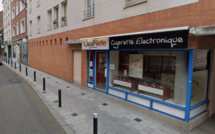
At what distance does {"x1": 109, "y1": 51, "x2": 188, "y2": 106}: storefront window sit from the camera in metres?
5.05

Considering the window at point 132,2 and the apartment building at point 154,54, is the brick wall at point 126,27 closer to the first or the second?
the apartment building at point 154,54

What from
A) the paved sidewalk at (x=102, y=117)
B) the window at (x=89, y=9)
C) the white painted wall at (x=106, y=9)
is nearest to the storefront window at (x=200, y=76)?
the paved sidewalk at (x=102, y=117)

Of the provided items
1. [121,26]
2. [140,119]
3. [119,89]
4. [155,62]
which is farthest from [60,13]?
[140,119]

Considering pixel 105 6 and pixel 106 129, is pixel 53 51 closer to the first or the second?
pixel 105 6

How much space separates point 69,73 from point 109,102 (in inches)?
202

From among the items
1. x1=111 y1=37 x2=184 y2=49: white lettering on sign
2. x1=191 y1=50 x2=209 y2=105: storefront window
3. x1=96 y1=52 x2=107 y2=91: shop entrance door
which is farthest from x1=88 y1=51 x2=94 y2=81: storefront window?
x1=191 y1=50 x2=209 y2=105: storefront window

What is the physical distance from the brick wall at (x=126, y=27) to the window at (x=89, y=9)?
809mm

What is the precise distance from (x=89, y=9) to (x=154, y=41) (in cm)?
537

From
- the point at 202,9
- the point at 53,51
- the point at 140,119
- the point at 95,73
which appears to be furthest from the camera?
the point at 53,51

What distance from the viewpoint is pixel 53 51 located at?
13.9 meters

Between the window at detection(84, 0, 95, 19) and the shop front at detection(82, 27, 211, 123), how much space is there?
6.49 feet

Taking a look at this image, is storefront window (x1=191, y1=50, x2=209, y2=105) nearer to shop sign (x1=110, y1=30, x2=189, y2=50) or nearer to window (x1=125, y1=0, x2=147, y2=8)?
shop sign (x1=110, y1=30, x2=189, y2=50)

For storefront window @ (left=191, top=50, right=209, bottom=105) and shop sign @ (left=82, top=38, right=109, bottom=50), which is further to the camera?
shop sign @ (left=82, top=38, right=109, bottom=50)

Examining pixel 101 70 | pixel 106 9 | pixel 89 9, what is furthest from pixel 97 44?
pixel 89 9
